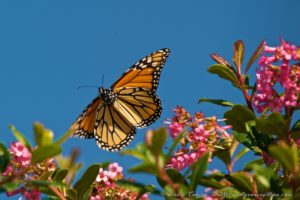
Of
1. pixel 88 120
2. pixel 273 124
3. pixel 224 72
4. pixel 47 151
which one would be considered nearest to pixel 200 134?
pixel 273 124

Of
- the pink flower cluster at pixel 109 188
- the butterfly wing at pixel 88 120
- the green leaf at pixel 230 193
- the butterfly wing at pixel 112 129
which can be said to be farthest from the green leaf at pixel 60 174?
the butterfly wing at pixel 112 129

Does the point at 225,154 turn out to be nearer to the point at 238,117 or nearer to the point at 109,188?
the point at 238,117

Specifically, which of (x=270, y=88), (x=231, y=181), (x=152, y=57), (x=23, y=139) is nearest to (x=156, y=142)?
(x=23, y=139)

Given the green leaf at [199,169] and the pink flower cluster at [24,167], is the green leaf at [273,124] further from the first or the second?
the pink flower cluster at [24,167]

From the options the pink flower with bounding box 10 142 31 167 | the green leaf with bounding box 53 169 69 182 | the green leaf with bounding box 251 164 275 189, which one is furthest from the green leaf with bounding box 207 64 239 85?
the green leaf with bounding box 251 164 275 189

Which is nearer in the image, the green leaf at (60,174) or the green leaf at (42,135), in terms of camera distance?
the green leaf at (42,135)

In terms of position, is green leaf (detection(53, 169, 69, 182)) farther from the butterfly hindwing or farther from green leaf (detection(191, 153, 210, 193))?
the butterfly hindwing
